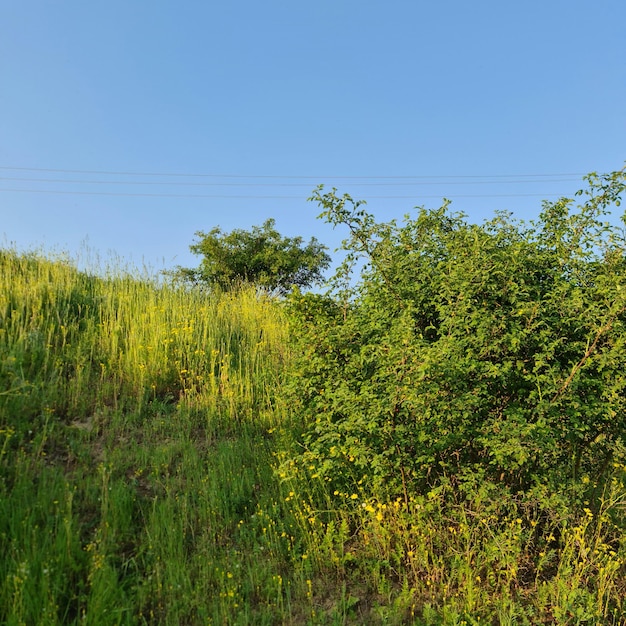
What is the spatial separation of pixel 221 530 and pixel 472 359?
2351 millimetres

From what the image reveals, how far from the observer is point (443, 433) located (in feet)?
11.2

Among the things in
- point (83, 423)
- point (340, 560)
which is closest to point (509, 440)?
point (340, 560)

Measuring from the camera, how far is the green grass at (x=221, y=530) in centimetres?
290

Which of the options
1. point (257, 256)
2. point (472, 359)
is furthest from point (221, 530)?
point (257, 256)

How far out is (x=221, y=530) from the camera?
3.52 m

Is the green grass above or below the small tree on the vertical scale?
below

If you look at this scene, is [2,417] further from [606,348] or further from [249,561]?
[606,348]

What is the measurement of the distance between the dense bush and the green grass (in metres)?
0.33

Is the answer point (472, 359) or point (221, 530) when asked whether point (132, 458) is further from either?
point (472, 359)

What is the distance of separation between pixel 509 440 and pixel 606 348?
1102 mm

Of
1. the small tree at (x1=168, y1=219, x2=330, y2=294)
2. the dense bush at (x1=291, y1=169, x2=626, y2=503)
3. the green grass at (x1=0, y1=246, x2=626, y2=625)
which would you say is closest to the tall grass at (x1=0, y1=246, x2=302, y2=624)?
the green grass at (x1=0, y1=246, x2=626, y2=625)

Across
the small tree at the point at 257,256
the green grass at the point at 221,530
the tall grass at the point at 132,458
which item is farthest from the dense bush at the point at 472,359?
the small tree at the point at 257,256

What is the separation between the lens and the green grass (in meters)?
2.90

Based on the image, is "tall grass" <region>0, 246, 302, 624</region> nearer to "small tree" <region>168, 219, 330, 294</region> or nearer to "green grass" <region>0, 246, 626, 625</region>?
"green grass" <region>0, 246, 626, 625</region>
